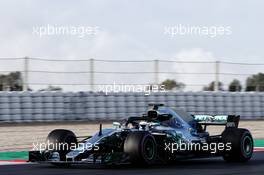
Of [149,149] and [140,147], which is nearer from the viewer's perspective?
[140,147]

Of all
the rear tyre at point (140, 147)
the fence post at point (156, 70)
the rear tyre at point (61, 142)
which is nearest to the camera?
the rear tyre at point (140, 147)

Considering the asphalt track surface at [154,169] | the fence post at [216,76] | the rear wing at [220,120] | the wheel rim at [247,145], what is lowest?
the asphalt track surface at [154,169]

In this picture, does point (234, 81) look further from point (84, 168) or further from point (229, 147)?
point (84, 168)

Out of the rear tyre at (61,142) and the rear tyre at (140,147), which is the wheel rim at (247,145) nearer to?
the rear tyre at (140,147)

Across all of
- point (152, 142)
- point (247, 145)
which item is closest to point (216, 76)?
point (247, 145)

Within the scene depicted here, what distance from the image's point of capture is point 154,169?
11.2 metres

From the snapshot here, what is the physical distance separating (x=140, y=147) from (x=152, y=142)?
46 centimetres

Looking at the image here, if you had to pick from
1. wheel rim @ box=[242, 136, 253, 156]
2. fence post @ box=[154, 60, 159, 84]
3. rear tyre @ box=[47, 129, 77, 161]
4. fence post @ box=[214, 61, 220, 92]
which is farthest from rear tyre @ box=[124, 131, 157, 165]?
fence post @ box=[214, 61, 220, 92]

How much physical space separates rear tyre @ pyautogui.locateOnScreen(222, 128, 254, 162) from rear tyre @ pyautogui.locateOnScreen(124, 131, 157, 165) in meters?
1.83

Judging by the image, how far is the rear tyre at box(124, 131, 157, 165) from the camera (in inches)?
434

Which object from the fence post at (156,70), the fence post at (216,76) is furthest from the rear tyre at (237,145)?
the fence post at (216,76)

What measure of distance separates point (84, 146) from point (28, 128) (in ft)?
31.8

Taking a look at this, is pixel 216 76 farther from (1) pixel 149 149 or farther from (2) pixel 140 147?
(2) pixel 140 147

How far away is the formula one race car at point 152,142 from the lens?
36.7 ft
